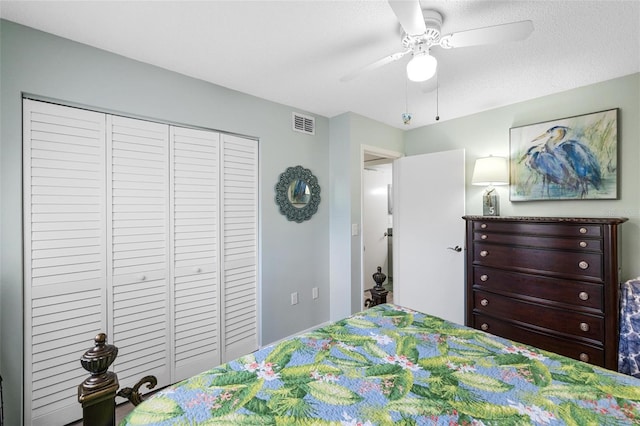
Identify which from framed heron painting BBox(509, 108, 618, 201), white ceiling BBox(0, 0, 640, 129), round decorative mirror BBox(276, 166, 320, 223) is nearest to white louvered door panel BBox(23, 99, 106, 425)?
white ceiling BBox(0, 0, 640, 129)

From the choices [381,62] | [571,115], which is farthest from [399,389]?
[571,115]

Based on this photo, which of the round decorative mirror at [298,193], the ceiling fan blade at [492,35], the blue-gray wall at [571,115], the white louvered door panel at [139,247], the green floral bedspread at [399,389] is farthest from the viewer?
the round decorative mirror at [298,193]

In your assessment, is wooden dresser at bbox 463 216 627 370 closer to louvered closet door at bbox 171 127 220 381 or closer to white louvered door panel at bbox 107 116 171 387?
louvered closet door at bbox 171 127 220 381

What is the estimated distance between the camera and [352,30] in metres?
1.69

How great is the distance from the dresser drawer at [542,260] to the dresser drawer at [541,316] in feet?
0.93

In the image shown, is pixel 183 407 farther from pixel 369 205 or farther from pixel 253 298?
pixel 369 205

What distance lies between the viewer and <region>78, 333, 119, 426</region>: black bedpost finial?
3.26 ft

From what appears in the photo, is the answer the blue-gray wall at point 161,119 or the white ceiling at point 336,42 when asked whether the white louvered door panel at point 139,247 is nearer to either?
the blue-gray wall at point 161,119

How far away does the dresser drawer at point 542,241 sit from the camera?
2062 mm

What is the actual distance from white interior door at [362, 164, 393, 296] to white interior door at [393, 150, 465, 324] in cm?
99

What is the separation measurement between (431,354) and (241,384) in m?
0.83

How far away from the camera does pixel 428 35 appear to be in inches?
60.0

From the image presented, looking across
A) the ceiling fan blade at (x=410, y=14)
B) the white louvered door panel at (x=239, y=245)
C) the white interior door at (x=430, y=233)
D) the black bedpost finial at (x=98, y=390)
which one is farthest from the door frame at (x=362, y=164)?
the black bedpost finial at (x=98, y=390)

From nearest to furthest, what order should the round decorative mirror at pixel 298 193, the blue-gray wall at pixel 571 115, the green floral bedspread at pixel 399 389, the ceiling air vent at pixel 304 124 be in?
1. the green floral bedspread at pixel 399 389
2. the blue-gray wall at pixel 571 115
3. the round decorative mirror at pixel 298 193
4. the ceiling air vent at pixel 304 124
